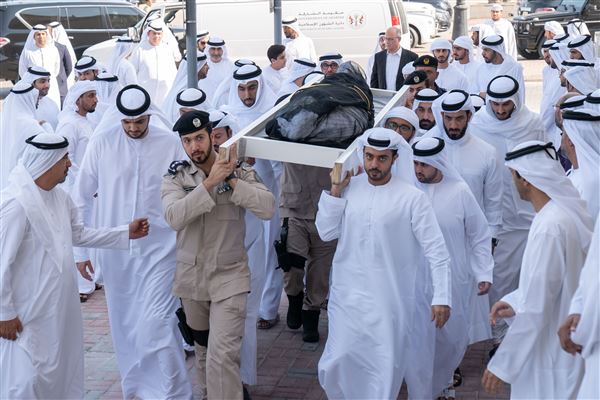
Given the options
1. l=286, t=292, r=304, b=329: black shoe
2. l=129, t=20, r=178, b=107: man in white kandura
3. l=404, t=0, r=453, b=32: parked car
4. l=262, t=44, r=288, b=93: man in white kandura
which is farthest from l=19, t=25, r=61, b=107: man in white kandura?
l=404, t=0, r=453, b=32: parked car

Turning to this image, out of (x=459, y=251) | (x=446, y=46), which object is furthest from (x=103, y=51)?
(x=459, y=251)

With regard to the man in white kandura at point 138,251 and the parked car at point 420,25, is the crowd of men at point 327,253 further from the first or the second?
the parked car at point 420,25

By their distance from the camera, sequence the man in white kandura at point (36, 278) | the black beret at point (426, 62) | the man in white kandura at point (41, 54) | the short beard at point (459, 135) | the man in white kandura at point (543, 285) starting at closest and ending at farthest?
the man in white kandura at point (543, 285)
the man in white kandura at point (36, 278)
the short beard at point (459, 135)
the black beret at point (426, 62)
the man in white kandura at point (41, 54)

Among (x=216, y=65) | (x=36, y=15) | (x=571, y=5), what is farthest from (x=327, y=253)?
(x=571, y=5)

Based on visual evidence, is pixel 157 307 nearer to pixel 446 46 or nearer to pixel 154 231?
pixel 154 231

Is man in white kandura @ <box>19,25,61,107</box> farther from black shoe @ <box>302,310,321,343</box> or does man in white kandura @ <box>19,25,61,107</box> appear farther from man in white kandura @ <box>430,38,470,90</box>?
black shoe @ <box>302,310,321,343</box>

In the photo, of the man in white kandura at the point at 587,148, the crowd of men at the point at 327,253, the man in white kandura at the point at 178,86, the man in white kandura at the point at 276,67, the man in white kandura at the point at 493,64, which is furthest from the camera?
the man in white kandura at the point at 276,67

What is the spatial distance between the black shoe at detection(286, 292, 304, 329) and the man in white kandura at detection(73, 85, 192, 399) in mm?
1417

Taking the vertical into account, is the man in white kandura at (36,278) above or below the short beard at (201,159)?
below

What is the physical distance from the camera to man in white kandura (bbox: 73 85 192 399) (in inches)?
256

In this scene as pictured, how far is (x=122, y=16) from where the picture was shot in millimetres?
19734

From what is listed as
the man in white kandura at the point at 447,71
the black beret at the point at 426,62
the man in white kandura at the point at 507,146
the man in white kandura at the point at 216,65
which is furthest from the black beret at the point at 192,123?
the man in white kandura at the point at 216,65

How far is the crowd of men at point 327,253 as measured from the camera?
4.89m

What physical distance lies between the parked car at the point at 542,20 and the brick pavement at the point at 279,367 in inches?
601
